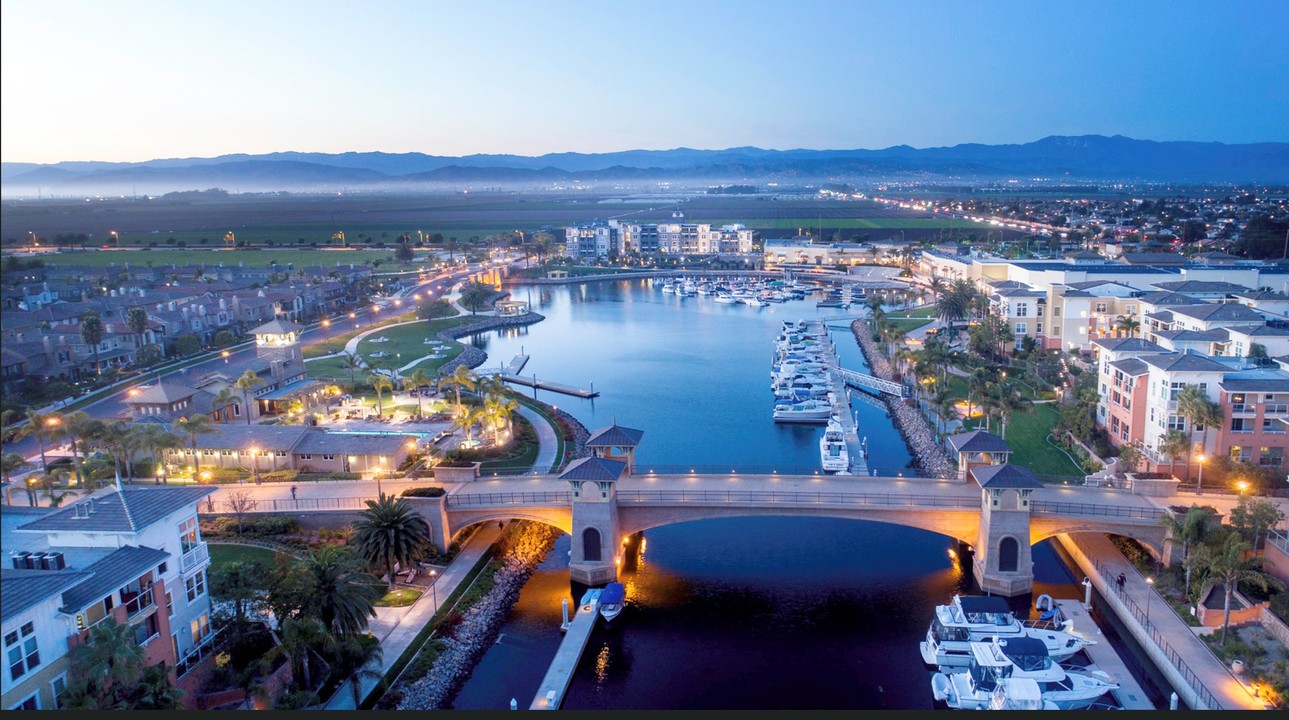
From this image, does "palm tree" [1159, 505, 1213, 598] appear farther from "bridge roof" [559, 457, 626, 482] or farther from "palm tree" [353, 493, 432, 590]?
"palm tree" [353, 493, 432, 590]

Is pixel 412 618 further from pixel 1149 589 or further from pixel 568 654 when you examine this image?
pixel 1149 589

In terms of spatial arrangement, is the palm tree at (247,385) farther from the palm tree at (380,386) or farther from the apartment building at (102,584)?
the apartment building at (102,584)

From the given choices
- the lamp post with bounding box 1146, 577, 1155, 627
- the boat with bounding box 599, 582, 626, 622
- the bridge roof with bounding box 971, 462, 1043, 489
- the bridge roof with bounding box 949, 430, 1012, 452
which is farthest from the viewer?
A: the bridge roof with bounding box 949, 430, 1012, 452

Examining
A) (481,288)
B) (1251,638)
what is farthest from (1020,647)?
(481,288)

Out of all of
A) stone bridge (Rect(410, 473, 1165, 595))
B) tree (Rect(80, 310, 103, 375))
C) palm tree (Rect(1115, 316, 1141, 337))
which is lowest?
stone bridge (Rect(410, 473, 1165, 595))

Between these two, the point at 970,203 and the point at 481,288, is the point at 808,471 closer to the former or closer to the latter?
the point at 481,288

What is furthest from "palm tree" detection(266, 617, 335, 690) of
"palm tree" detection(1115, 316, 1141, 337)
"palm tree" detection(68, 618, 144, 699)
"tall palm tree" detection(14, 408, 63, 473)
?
"palm tree" detection(1115, 316, 1141, 337)
